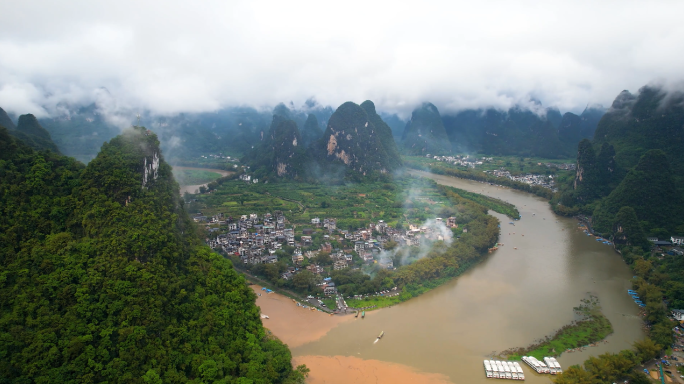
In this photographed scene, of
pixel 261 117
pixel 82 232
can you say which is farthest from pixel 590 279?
pixel 261 117

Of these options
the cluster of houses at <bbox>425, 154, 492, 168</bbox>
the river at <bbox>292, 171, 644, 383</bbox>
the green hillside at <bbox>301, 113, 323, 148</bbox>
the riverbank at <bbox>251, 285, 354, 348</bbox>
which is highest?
the green hillside at <bbox>301, 113, 323, 148</bbox>

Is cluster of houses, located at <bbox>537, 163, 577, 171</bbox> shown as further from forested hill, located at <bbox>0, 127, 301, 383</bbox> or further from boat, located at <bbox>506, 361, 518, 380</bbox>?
forested hill, located at <bbox>0, 127, 301, 383</bbox>

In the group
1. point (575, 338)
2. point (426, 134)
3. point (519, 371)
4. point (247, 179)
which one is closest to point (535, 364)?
point (519, 371)

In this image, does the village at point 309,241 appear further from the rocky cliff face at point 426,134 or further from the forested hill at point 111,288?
the rocky cliff face at point 426,134

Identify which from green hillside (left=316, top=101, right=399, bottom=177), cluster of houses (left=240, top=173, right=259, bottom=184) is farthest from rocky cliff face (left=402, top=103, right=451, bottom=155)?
cluster of houses (left=240, top=173, right=259, bottom=184)

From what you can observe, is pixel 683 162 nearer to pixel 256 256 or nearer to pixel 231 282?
pixel 256 256

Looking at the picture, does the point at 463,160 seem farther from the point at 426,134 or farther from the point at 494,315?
the point at 494,315
